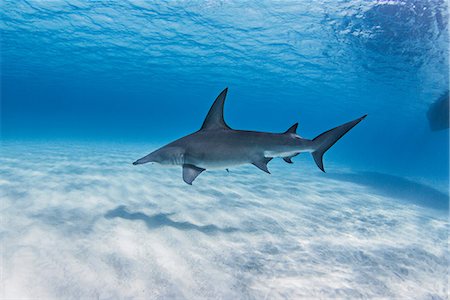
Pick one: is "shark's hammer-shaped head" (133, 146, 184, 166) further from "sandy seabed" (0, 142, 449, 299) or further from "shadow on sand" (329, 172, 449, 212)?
"shadow on sand" (329, 172, 449, 212)

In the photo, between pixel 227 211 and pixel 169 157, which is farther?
pixel 227 211

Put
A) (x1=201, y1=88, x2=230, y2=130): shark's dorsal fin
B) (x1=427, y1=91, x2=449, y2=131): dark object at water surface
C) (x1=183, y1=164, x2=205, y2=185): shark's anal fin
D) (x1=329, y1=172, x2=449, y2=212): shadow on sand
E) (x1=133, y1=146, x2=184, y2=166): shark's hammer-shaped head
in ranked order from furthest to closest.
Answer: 1. (x1=427, y1=91, x2=449, y2=131): dark object at water surface
2. (x1=329, y1=172, x2=449, y2=212): shadow on sand
3. (x1=201, y1=88, x2=230, y2=130): shark's dorsal fin
4. (x1=133, y1=146, x2=184, y2=166): shark's hammer-shaped head
5. (x1=183, y1=164, x2=205, y2=185): shark's anal fin

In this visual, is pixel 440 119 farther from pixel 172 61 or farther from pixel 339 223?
pixel 172 61

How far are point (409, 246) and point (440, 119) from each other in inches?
813

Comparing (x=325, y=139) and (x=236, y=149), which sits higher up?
(x=325, y=139)

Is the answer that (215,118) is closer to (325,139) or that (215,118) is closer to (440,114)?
(325,139)

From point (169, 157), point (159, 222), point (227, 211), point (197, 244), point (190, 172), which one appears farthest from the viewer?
point (227, 211)

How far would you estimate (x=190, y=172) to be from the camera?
15.5 ft

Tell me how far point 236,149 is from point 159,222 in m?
2.03

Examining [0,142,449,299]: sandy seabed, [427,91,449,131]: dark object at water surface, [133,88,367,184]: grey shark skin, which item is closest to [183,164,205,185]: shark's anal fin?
[133,88,367,184]: grey shark skin

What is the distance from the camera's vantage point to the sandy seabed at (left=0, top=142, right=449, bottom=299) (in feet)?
10.4

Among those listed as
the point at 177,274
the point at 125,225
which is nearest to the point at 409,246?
the point at 177,274

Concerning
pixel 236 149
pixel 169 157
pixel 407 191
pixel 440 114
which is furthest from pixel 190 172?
pixel 440 114

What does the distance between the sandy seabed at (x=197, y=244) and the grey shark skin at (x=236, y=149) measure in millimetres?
1234
